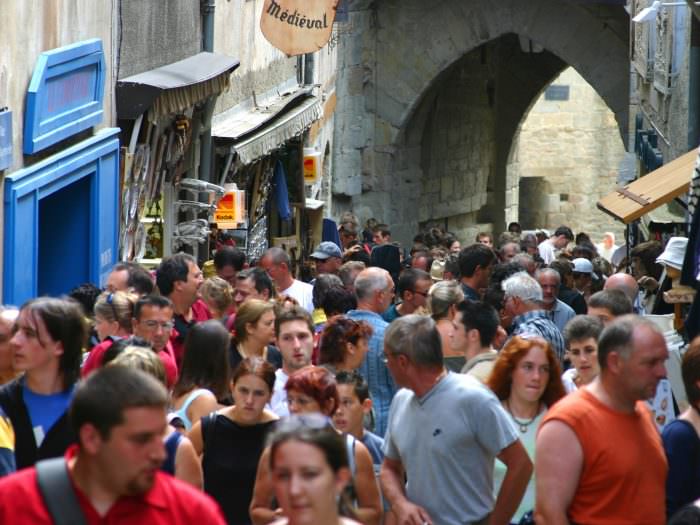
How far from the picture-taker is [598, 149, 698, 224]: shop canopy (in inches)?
474

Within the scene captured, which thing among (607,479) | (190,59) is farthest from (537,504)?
(190,59)

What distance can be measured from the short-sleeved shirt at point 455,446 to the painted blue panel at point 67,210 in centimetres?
430

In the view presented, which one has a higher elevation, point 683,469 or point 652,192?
point 652,192

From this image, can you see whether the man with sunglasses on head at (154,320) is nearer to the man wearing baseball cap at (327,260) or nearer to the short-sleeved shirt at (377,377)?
the short-sleeved shirt at (377,377)

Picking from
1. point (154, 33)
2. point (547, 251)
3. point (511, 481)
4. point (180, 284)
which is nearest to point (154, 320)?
point (180, 284)

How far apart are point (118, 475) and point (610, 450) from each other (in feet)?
5.81

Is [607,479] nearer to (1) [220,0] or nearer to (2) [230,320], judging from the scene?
(2) [230,320]

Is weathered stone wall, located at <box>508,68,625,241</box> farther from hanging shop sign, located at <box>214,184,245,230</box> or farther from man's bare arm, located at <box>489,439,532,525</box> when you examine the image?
man's bare arm, located at <box>489,439,532,525</box>

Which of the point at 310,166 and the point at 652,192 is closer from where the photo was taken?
the point at 652,192

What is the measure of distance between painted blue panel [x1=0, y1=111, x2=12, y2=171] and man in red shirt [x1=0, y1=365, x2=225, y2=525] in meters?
5.42

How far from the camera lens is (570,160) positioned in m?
37.6

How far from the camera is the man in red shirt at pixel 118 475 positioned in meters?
3.74

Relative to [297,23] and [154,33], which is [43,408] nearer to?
[154,33]

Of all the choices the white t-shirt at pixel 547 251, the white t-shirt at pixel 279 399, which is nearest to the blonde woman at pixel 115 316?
the white t-shirt at pixel 279 399
